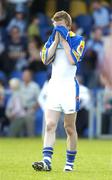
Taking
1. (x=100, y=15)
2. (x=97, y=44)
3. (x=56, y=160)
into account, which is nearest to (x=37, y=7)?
(x=100, y=15)

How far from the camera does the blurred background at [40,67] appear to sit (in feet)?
75.3

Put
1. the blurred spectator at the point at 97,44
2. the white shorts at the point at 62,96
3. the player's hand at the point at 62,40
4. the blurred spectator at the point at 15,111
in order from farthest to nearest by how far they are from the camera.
Answer: the blurred spectator at the point at 97,44, the blurred spectator at the point at 15,111, the white shorts at the point at 62,96, the player's hand at the point at 62,40

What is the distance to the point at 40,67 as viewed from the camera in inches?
968

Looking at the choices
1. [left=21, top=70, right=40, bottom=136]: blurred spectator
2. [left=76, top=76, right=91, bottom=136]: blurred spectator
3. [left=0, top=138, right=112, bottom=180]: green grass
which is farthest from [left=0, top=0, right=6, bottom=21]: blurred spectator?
[left=0, top=138, right=112, bottom=180]: green grass

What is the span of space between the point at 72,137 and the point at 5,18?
1464 centimetres

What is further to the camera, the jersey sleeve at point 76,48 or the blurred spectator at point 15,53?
the blurred spectator at point 15,53

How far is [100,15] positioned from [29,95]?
407 centimetres

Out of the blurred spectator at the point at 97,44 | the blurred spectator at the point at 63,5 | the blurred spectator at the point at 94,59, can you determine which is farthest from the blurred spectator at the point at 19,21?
the blurred spectator at the point at 94,59

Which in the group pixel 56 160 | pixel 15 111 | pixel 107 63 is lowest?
pixel 56 160

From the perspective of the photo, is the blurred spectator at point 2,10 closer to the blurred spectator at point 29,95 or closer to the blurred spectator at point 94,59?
the blurred spectator at point 94,59

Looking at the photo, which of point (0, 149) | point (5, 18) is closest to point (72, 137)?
point (0, 149)

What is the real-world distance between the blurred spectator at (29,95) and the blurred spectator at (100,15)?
3519 mm

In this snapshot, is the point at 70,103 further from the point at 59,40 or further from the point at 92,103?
the point at 92,103

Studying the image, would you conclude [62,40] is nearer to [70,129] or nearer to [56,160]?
[70,129]
